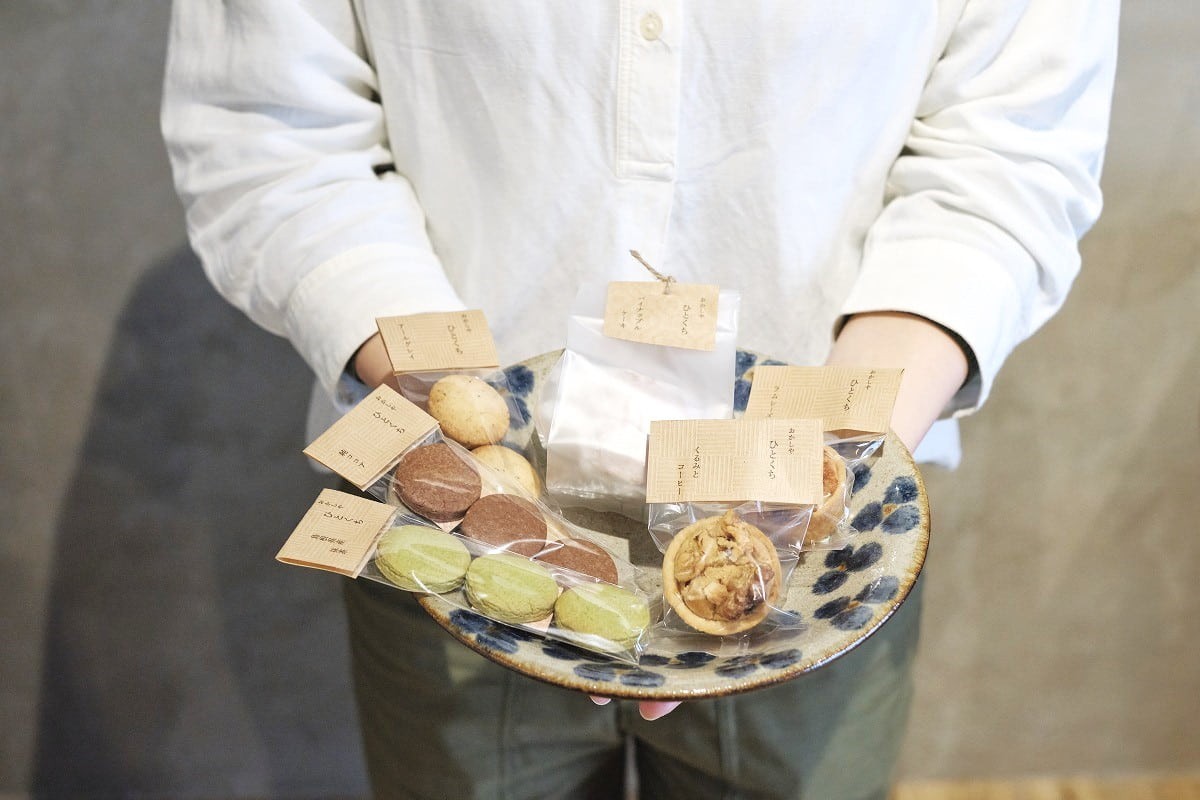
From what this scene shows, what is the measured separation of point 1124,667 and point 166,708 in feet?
5.08

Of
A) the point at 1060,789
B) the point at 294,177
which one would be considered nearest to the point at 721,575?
the point at 294,177

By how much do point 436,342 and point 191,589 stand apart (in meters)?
0.98

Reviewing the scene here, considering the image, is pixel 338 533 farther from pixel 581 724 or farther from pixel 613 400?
pixel 581 724

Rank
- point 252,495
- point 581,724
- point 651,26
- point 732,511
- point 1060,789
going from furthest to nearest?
point 1060,789, point 252,495, point 581,724, point 651,26, point 732,511

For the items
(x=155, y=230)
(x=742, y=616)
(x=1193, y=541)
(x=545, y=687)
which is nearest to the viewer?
(x=742, y=616)

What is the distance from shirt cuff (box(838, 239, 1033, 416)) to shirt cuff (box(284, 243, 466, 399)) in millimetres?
350

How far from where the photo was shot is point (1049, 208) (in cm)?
77

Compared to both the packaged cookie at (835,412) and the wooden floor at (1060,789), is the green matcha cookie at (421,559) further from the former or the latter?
the wooden floor at (1060,789)

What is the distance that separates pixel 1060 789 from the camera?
1.59m

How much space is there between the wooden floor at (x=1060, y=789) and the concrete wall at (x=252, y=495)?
3cm

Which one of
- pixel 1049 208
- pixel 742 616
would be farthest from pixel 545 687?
pixel 1049 208

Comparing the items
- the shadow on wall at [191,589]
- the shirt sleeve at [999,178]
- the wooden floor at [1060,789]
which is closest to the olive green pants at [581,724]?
the shirt sleeve at [999,178]

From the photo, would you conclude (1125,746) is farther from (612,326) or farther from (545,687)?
(612,326)

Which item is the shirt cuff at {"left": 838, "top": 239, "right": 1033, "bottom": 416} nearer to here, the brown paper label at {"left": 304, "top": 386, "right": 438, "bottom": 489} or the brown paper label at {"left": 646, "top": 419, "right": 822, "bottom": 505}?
the brown paper label at {"left": 646, "top": 419, "right": 822, "bottom": 505}
